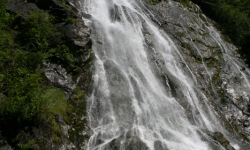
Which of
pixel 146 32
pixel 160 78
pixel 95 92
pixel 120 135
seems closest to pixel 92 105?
pixel 95 92

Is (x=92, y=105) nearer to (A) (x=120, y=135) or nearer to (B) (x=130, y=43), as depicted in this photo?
(A) (x=120, y=135)

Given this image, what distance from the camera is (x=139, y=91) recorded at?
1284cm

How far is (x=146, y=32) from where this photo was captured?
688 inches

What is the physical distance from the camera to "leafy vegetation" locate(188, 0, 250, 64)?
75.2 ft

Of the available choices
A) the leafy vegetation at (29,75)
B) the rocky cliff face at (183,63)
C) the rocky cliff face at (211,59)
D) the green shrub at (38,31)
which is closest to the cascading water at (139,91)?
the rocky cliff face at (183,63)

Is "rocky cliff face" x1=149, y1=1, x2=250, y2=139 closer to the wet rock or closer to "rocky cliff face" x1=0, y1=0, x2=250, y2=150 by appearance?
"rocky cliff face" x1=0, y1=0, x2=250, y2=150

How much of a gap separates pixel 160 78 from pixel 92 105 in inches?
175

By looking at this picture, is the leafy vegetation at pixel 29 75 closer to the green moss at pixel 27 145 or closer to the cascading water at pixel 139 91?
the green moss at pixel 27 145

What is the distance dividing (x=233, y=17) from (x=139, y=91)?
1511cm

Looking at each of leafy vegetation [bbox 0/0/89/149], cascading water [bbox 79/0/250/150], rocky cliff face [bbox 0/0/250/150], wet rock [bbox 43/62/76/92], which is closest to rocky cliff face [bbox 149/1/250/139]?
rocky cliff face [bbox 0/0/250/150]

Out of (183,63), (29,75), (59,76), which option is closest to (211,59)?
(183,63)

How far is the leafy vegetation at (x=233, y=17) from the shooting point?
75.2 ft

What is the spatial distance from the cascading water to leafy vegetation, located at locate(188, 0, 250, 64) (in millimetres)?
7936

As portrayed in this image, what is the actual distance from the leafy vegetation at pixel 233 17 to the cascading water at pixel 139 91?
7.94m
